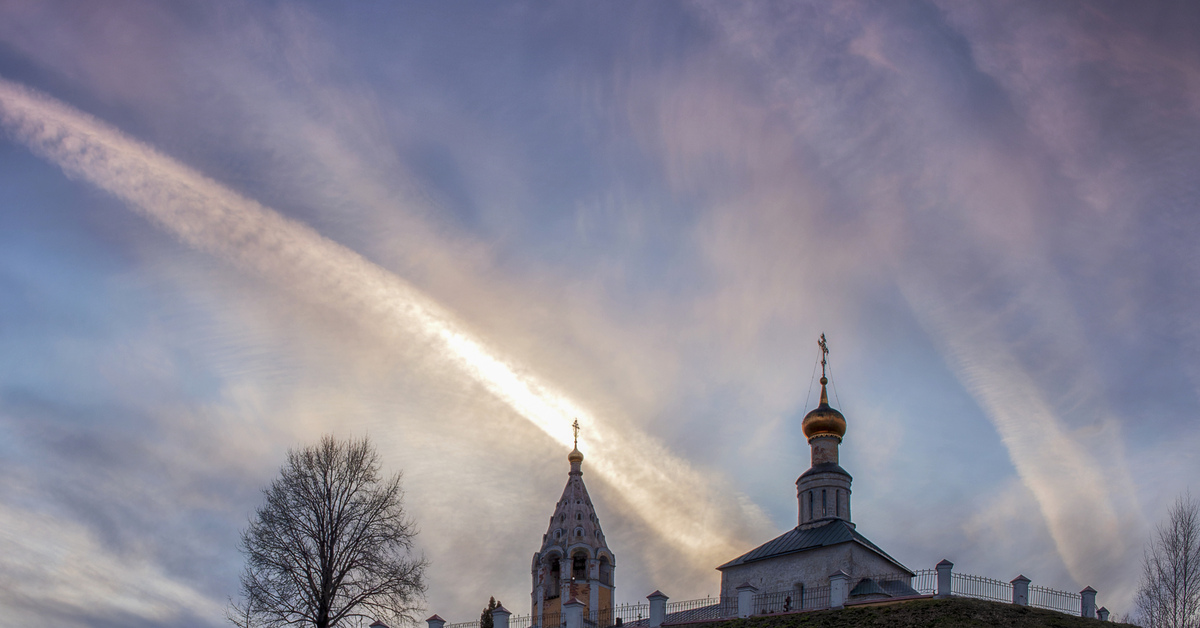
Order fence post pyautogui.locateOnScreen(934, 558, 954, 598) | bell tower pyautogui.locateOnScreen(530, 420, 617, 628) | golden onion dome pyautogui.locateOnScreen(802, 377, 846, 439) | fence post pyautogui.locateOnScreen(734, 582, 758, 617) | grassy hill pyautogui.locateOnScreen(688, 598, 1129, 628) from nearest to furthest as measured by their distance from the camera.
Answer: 1. grassy hill pyautogui.locateOnScreen(688, 598, 1129, 628)
2. fence post pyautogui.locateOnScreen(934, 558, 954, 598)
3. fence post pyautogui.locateOnScreen(734, 582, 758, 617)
4. bell tower pyautogui.locateOnScreen(530, 420, 617, 628)
5. golden onion dome pyautogui.locateOnScreen(802, 377, 846, 439)

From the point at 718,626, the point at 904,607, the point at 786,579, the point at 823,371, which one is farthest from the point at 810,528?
the point at 904,607

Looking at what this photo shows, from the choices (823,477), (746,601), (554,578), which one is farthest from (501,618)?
(823,477)

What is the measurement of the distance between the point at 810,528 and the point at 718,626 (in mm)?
8995

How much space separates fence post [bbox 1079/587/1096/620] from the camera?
23031 millimetres

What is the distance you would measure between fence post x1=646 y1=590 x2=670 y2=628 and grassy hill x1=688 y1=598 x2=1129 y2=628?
4.04 metres

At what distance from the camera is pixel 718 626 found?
24078 mm

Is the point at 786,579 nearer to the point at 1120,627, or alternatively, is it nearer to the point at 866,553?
the point at 866,553

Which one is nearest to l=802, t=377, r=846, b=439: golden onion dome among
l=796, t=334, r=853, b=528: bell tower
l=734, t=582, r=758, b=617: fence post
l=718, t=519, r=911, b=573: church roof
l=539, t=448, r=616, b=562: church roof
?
l=796, t=334, r=853, b=528: bell tower

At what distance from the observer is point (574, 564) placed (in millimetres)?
32094

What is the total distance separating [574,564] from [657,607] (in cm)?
688

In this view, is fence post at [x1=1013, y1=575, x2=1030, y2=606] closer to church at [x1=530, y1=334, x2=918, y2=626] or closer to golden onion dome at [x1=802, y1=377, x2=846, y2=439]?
church at [x1=530, y1=334, x2=918, y2=626]

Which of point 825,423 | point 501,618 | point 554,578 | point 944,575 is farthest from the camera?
point 825,423

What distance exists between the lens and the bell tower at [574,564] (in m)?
31.4

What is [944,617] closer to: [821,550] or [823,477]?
[821,550]
